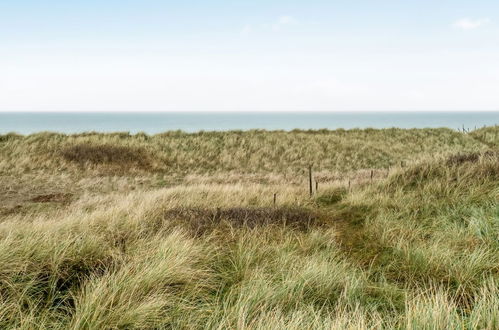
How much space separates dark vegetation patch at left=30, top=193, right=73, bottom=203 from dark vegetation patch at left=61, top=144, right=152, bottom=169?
26.6ft

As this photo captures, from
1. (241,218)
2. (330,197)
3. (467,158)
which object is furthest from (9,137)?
(467,158)

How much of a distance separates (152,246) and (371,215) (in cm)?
465

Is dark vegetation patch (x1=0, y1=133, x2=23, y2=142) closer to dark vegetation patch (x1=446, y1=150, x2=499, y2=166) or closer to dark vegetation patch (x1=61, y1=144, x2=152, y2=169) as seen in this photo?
dark vegetation patch (x1=61, y1=144, x2=152, y2=169)

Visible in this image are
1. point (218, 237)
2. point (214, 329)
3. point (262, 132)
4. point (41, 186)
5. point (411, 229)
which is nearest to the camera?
point (214, 329)

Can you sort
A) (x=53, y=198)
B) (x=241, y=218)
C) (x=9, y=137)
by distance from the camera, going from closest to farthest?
1. (x=241, y=218)
2. (x=53, y=198)
3. (x=9, y=137)

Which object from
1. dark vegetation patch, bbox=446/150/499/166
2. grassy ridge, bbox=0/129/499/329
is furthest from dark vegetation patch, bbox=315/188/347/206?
dark vegetation patch, bbox=446/150/499/166

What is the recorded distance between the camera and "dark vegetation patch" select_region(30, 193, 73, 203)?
11586 millimetres

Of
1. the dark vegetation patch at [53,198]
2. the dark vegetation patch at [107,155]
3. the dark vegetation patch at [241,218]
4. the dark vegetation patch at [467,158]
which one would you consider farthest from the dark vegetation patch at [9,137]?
the dark vegetation patch at [467,158]

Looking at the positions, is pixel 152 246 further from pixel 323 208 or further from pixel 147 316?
pixel 323 208

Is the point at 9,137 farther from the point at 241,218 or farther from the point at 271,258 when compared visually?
the point at 271,258

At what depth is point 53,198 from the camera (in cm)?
1195

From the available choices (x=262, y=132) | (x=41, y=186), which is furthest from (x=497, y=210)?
(x=262, y=132)

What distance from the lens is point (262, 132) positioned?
3097 centimetres

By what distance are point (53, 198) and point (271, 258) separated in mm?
9855
